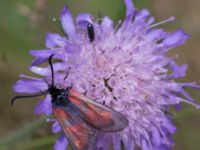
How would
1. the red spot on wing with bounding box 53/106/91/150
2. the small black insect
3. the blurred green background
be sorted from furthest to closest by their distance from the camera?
the blurred green background
the small black insect
the red spot on wing with bounding box 53/106/91/150

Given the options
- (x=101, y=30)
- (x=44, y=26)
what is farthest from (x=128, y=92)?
(x=44, y=26)

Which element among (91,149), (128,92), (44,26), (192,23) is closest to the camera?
(91,149)

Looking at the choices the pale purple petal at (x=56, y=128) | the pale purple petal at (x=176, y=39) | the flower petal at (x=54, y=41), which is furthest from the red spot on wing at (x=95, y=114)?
the pale purple petal at (x=176, y=39)

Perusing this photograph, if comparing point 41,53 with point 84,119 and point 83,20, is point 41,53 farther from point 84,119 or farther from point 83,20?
point 84,119

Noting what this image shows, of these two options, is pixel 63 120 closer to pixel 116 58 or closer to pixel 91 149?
pixel 91 149

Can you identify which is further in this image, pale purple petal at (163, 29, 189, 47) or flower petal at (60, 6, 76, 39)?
pale purple petal at (163, 29, 189, 47)

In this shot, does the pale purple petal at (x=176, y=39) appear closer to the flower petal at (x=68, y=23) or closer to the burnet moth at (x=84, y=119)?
the flower petal at (x=68, y=23)

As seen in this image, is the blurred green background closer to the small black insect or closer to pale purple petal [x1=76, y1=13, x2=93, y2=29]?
pale purple petal [x1=76, y1=13, x2=93, y2=29]

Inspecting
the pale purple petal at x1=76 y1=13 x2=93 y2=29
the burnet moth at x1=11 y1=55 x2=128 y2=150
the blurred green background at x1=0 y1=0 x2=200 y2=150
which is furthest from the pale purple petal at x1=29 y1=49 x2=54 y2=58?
the blurred green background at x1=0 y1=0 x2=200 y2=150
